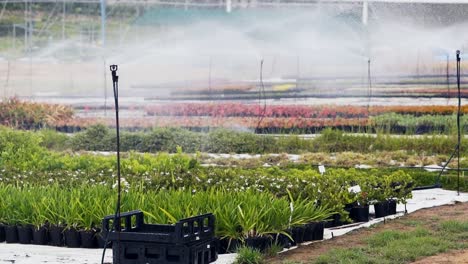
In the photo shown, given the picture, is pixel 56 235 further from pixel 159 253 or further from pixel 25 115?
pixel 25 115

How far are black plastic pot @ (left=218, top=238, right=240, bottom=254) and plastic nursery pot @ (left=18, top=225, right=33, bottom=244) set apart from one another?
1.79m

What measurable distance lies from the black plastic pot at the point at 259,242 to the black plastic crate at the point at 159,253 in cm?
59

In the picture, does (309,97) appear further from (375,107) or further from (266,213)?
(266,213)

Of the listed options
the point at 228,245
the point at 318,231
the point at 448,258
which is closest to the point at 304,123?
the point at 318,231

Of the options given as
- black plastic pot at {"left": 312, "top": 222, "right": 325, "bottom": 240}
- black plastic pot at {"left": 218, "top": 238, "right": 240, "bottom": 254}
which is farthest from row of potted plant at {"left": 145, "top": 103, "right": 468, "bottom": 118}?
black plastic pot at {"left": 218, "top": 238, "right": 240, "bottom": 254}

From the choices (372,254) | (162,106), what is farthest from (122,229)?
(162,106)

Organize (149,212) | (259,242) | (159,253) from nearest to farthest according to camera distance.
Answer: (159,253)
(259,242)
(149,212)

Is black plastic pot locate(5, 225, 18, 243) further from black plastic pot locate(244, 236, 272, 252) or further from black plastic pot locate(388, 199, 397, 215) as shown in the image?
black plastic pot locate(388, 199, 397, 215)

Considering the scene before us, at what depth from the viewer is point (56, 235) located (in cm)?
981

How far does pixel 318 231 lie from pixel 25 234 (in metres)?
2.62

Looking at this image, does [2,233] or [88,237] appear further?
[2,233]

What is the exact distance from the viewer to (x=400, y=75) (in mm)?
24297

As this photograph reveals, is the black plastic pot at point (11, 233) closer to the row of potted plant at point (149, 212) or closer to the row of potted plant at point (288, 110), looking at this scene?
the row of potted plant at point (149, 212)

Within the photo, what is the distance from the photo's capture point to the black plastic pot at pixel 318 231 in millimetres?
10055
